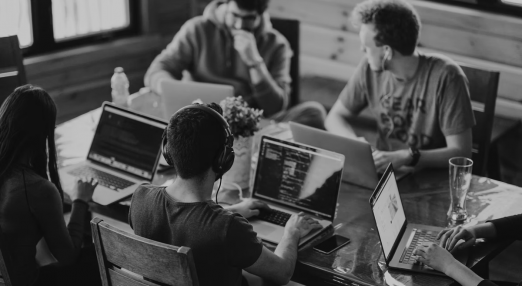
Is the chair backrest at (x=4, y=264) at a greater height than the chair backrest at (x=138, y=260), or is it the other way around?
the chair backrest at (x=138, y=260)

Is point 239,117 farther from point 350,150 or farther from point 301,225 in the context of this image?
point 301,225

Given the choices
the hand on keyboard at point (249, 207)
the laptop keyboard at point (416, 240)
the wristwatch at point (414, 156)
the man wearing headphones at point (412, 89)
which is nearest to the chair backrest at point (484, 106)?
the man wearing headphones at point (412, 89)

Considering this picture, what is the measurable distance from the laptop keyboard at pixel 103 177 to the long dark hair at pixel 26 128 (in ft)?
1.26

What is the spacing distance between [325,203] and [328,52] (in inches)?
85.9

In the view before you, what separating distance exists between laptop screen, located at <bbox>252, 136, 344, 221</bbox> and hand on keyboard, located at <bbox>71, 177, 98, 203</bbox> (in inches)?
21.6

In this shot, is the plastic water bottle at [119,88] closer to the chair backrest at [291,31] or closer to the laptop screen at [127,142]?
the laptop screen at [127,142]

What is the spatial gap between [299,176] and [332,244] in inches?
11.3

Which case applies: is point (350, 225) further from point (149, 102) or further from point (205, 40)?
point (205, 40)

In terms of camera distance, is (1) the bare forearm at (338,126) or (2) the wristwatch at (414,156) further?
(1) the bare forearm at (338,126)

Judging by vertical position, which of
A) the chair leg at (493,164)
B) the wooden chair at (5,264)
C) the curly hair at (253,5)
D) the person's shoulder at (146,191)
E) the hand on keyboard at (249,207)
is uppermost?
the curly hair at (253,5)

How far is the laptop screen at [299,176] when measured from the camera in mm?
2223

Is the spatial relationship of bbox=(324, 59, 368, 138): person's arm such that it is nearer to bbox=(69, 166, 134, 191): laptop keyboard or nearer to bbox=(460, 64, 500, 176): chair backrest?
bbox=(460, 64, 500, 176): chair backrest

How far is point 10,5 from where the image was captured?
3.83m

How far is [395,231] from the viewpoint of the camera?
208 centimetres
